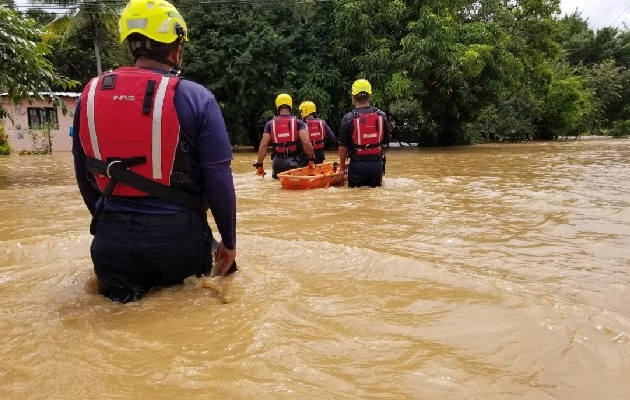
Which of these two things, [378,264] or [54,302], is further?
[378,264]

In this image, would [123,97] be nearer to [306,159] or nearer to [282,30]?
[306,159]

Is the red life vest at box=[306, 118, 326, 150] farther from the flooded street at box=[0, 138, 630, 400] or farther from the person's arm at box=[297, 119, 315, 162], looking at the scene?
the flooded street at box=[0, 138, 630, 400]

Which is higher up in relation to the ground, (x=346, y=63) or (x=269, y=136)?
(x=346, y=63)

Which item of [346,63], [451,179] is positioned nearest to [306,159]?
[451,179]

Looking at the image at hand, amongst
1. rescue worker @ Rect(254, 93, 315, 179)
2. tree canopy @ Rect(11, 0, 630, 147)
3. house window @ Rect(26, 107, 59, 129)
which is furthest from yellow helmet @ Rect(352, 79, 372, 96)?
house window @ Rect(26, 107, 59, 129)

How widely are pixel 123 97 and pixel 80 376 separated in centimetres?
136

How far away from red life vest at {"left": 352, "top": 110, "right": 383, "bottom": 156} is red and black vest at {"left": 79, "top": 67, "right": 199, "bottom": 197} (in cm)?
571

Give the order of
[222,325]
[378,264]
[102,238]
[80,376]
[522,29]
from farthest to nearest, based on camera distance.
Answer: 1. [522,29]
2. [378,264]
3. [102,238]
4. [222,325]
5. [80,376]

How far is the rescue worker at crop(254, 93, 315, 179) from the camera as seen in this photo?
33.0 ft

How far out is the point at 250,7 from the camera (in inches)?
995

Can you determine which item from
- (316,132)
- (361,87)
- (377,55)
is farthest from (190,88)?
(377,55)

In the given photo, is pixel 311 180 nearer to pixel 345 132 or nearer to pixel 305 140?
pixel 345 132

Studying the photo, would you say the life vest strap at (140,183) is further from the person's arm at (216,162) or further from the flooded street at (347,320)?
the flooded street at (347,320)

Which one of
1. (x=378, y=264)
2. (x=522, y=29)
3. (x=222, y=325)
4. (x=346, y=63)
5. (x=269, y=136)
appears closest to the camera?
(x=222, y=325)
